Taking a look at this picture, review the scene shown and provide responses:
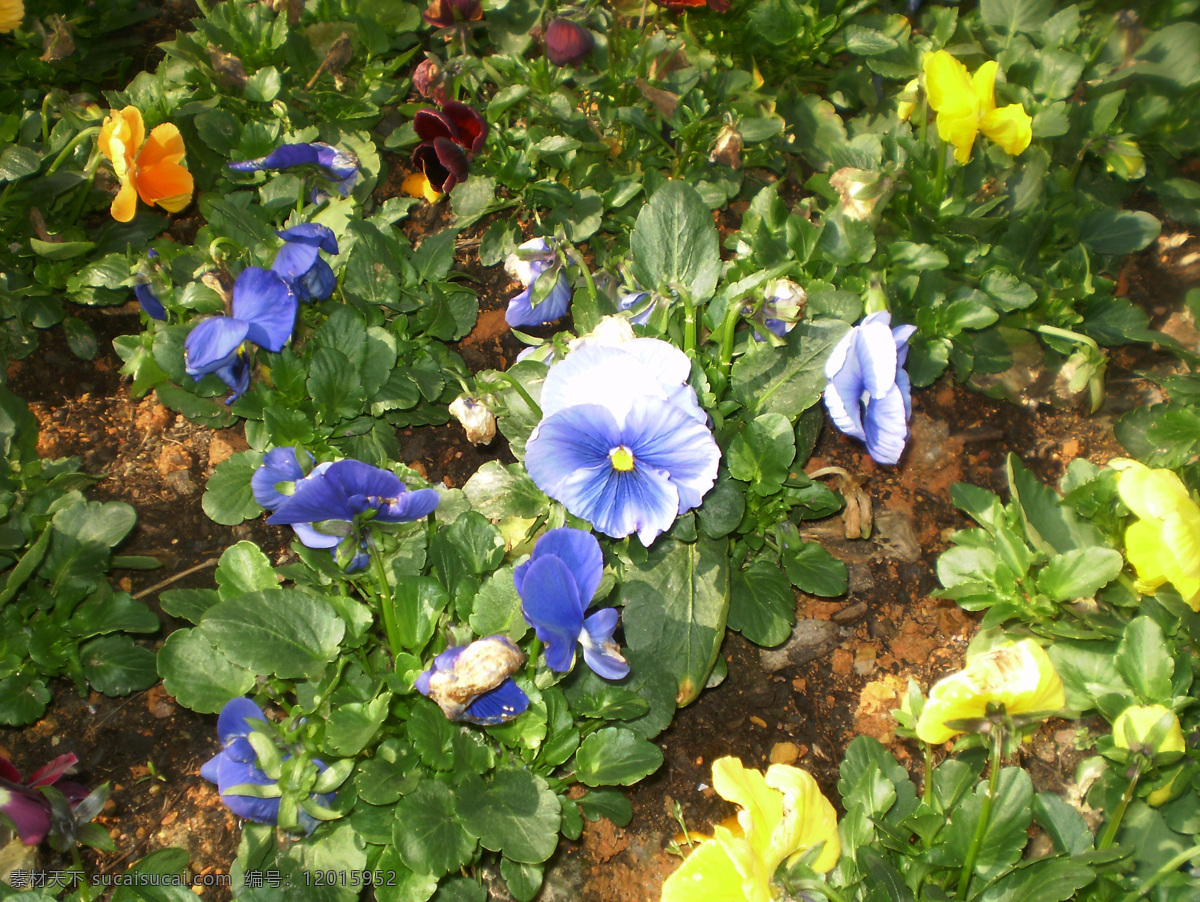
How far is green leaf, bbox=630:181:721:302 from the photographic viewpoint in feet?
5.75

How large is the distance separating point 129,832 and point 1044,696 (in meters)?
1.62

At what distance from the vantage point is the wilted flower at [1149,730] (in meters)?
1.32

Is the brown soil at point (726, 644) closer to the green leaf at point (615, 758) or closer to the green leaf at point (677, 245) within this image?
the green leaf at point (615, 758)

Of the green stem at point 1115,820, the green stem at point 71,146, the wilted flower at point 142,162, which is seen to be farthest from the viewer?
the green stem at point 71,146

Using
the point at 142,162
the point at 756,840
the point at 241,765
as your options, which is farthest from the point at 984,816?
the point at 142,162

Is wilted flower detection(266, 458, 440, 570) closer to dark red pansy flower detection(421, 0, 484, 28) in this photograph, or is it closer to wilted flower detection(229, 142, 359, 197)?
wilted flower detection(229, 142, 359, 197)

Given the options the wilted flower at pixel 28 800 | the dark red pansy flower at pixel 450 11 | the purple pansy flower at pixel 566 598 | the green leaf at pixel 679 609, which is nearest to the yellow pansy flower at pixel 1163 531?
the green leaf at pixel 679 609

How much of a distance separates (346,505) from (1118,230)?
2044 mm

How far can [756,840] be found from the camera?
124 centimetres

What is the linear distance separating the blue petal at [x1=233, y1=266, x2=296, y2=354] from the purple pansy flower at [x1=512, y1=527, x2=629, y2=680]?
74 centimetres

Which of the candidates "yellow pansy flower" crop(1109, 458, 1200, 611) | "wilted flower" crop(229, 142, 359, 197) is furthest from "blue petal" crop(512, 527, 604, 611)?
"wilted flower" crop(229, 142, 359, 197)

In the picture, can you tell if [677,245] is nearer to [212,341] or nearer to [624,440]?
[624,440]

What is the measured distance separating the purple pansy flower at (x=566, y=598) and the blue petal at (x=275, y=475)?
46cm

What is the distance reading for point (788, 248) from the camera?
1.95 metres
